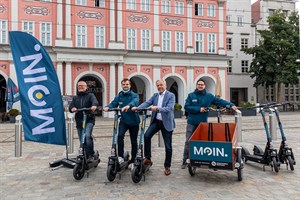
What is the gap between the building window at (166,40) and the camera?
1067 inches

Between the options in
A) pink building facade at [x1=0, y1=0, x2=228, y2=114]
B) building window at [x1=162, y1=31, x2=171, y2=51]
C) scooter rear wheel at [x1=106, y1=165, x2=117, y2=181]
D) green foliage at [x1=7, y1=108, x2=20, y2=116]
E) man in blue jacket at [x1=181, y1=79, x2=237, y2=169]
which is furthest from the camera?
building window at [x1=162, y1=31, x2=171, y2=51]

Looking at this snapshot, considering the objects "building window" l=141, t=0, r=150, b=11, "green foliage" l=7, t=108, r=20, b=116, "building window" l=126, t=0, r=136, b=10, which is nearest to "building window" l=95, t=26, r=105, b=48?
"building window" l=126, t=0, r=136, b=10

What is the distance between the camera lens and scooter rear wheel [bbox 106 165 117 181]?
5403mm

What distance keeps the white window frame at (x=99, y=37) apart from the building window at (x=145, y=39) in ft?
11.5

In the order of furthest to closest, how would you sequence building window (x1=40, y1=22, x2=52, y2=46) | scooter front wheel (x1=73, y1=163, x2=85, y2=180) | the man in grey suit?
1. building window (x1=40, y1=22, x2=52, y2=46)
2. the man in grey suit
3. scooter front wheel (x1=73, y1=163, x2=85, y2=180)

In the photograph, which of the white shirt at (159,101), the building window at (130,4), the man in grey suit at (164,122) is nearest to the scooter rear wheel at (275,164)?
the man in grey suit at (164,122)

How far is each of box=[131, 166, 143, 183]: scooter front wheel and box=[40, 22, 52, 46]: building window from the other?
Answer: 68.1 feet

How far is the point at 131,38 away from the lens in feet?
85.6

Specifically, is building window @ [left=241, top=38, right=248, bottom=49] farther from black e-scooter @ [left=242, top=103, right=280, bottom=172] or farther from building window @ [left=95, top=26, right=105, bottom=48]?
black e-scooter @ [left=242, top=103, right=280, bottom=172]

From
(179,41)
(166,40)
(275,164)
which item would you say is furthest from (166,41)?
(275,164)

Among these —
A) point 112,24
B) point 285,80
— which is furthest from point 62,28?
point 285,80

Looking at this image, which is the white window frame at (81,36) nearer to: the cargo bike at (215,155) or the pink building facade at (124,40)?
the pink building facade at (124,40)

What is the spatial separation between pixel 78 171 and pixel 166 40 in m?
22.8

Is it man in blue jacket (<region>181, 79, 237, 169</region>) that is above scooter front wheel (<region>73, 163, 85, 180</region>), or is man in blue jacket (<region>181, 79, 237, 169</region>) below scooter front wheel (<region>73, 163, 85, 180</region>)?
above
